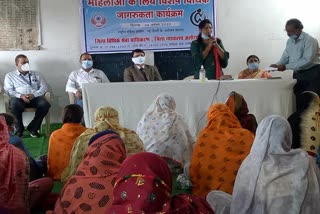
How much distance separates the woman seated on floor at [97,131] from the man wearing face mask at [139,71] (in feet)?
8.24

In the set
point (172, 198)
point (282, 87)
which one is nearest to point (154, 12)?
point (282, 87)

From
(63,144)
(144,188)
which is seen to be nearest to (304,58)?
(63,144)

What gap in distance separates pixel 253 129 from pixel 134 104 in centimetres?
143

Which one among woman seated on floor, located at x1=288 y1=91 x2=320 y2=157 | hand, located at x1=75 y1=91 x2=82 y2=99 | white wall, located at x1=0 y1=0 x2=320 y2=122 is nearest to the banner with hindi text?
white wall, located at x1=0 y1=0 x2=320 y2=122

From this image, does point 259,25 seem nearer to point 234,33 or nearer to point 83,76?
point 234,33

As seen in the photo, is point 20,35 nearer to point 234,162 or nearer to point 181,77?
point 181,77

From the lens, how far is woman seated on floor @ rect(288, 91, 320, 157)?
9.67 ft

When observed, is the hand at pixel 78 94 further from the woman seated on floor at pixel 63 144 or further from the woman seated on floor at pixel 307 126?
the woman seated on floor at pixel 307 126

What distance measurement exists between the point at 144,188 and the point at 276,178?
0.65 metres

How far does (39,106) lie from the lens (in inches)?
216

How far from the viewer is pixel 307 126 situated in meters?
3.00

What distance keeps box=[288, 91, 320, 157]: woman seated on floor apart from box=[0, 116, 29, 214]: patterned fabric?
185cm

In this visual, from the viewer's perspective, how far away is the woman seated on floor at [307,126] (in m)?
2.95

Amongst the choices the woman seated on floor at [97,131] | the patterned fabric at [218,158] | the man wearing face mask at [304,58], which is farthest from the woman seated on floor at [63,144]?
the man wearing face mask at [304,58]
